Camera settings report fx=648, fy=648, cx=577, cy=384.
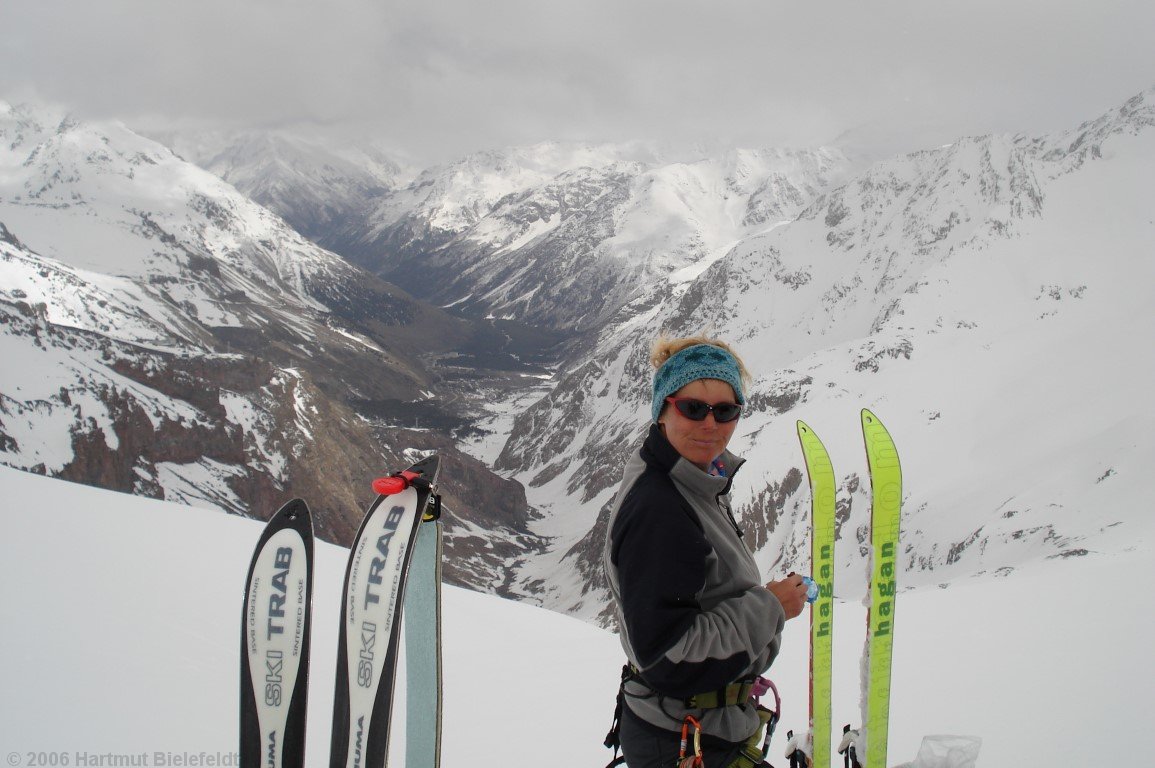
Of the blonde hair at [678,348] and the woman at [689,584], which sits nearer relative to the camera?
the woman at [689,584]

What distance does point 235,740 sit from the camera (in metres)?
6.14

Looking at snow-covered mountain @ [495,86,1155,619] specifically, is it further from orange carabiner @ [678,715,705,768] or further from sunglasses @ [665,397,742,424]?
orange carabiner @ [678,715,705,768]

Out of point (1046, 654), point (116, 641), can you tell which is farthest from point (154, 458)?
point (1046, 654)

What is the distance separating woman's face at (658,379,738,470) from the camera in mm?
3707

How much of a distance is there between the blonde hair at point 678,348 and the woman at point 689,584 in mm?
16

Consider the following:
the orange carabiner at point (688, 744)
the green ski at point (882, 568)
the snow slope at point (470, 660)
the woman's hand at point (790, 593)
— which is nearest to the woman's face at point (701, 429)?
the woman's hand at point (790, 593)

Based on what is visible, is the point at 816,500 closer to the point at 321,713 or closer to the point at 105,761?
the point at 321,713

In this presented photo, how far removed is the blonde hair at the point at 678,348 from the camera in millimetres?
4047

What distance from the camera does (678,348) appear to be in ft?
13.5

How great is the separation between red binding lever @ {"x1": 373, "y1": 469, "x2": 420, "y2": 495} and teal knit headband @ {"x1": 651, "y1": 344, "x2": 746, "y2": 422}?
1.95 metres

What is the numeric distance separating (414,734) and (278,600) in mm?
1490

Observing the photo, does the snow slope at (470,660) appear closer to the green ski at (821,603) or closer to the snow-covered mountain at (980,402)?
the green ski at (821,603)

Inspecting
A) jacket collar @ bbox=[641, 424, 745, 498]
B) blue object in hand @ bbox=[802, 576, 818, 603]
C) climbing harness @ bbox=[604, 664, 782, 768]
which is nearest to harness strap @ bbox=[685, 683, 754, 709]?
climbing harness @ bbox=[604, 664, 782, 768]

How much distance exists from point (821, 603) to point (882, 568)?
39.3 inches
